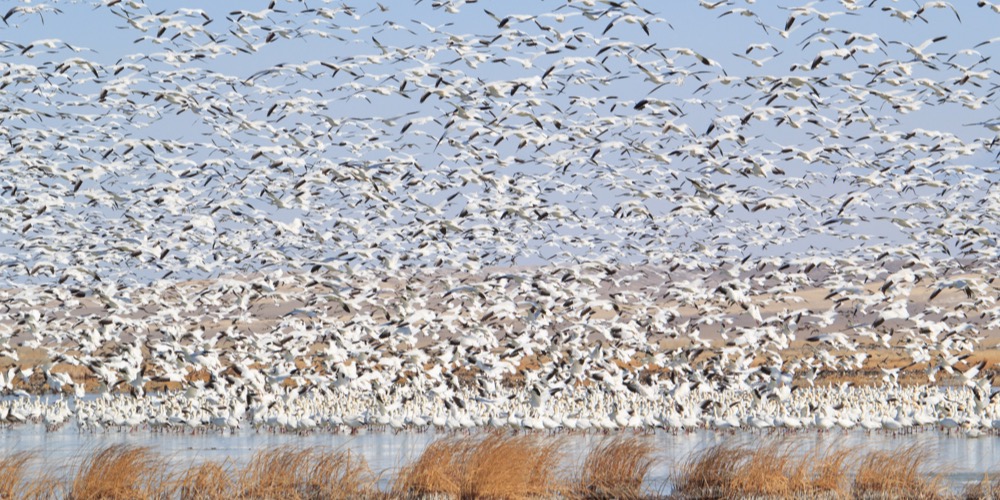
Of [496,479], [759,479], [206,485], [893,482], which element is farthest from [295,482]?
[893,482]

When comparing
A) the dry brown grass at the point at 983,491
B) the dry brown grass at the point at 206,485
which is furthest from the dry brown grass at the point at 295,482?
the dry brown grass at the point at 983,491

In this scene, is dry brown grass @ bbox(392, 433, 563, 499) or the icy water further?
the icy water

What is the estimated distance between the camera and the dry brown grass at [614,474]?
65.5 feet

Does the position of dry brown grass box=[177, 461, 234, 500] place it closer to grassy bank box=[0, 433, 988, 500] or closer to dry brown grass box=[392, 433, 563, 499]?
grassy bank box=[0, 433, 988, 500]

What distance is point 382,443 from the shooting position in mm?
32656

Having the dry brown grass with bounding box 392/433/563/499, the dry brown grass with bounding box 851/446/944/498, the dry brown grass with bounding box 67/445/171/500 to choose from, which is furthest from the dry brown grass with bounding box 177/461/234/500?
the dry brown grass with bounding box 851/446/944/498

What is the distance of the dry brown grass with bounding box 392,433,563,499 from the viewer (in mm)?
19344

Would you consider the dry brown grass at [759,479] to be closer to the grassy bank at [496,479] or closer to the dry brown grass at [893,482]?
the grassy bank at [496,479]

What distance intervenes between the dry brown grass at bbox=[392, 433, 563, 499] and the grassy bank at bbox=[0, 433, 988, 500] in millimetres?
16

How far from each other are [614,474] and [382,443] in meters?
13.4

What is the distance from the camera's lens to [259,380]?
1522 inches

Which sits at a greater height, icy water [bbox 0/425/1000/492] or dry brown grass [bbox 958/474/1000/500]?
icy water [bbox 0/425/1000/492]

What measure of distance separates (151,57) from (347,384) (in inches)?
655

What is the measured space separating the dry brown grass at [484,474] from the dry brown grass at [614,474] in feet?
1.54
